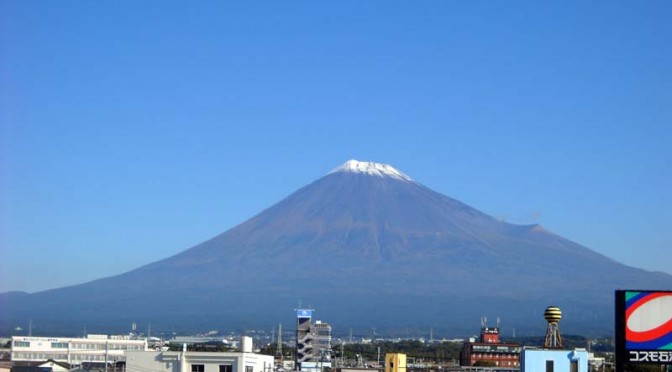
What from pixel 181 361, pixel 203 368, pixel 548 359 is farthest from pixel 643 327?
pixel 181 361

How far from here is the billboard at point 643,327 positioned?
120 feet

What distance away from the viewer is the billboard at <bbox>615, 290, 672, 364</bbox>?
3659 cm

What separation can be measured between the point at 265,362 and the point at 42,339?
252 feet

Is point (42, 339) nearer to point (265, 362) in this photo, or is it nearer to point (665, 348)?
point (265, 362)

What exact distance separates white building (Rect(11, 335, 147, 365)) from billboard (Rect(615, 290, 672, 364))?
86.8m

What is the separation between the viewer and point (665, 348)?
37.0 meters

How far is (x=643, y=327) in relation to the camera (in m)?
36.7

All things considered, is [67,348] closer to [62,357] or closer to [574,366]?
[62,357]

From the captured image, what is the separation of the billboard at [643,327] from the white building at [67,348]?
8675cm

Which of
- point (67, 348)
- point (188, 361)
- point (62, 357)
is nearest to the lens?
point (188, 361)

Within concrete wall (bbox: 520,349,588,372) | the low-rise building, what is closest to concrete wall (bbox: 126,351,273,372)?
concrete wall (bbox: 520,349,588,372)

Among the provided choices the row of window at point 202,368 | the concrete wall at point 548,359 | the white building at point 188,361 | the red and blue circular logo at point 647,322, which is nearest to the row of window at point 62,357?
the white building at point 188,361

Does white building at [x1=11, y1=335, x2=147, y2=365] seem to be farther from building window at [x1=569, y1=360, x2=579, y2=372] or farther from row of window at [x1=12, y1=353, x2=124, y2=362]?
building window at [x1=569, y1=360, x2=579, y2=372]

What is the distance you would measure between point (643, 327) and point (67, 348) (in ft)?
301
